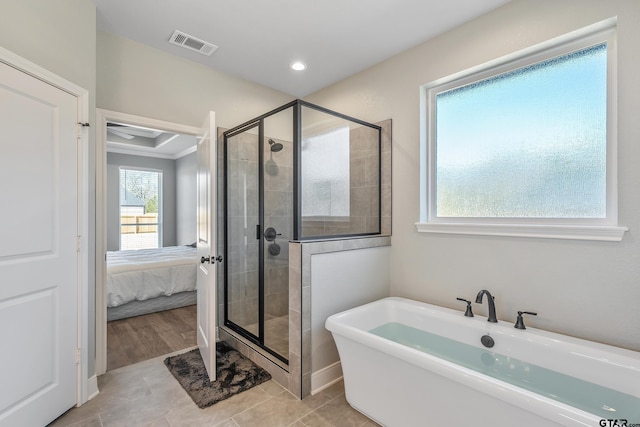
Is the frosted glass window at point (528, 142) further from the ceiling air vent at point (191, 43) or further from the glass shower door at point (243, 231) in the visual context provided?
the ceiling air vent at point (191, 43)

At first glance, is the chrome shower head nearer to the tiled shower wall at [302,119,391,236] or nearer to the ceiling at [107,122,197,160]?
the tiled shower wall at [302,119,391,236]

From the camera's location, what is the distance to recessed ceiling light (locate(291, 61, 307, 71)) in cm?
295

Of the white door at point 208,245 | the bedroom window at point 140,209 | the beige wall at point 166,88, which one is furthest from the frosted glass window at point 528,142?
the bedroom window at point 140,209

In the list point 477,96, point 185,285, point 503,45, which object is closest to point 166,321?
point 185,285

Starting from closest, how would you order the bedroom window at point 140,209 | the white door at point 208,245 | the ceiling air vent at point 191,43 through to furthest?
the white door at point 208,245, the ceiling air vent at point 191,43, the bedroom window at point 140,209

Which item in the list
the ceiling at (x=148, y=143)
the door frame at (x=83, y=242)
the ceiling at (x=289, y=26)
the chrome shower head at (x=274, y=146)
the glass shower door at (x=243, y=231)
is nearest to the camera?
the door frame at (x=83, y=242)

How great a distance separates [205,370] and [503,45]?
11.2 feet

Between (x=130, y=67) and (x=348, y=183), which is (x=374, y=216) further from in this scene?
(x=130, y=67)

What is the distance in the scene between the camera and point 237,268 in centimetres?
310

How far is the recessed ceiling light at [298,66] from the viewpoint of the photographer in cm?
295

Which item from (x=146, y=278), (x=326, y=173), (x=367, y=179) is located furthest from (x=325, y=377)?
(x=146, y=278)

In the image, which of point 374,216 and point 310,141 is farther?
point 374,216

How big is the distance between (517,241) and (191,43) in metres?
3.08

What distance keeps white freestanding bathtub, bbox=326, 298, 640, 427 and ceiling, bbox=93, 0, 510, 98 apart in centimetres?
224
